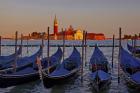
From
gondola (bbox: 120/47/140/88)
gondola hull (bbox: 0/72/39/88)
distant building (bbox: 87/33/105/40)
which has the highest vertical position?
distant building (bbox: 87/33/105/40)

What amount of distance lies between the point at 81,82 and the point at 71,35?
88.4 m

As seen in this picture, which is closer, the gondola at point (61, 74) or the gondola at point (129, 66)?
the gondola at point (61, 74)

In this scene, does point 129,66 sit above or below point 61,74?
above

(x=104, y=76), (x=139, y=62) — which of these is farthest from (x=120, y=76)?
(x=104, y=76)

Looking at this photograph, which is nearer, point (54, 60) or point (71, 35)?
point (54, 60)

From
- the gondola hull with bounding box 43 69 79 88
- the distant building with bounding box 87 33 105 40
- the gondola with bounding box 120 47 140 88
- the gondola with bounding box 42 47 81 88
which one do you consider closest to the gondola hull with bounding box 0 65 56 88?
the gondola with bounding box 42 47 81 88

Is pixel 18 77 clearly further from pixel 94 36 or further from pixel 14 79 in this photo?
pixel 94 36

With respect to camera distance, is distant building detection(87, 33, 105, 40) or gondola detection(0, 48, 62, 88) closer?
gondola detection(0, 48, 62, 88)

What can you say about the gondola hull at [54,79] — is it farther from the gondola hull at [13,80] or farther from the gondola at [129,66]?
the gondola at [129,66]

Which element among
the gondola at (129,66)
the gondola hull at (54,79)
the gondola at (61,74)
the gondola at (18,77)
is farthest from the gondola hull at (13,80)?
the gondola at (129,66)

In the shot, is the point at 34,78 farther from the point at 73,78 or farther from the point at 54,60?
the point at 54,60

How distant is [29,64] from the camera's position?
747 inches

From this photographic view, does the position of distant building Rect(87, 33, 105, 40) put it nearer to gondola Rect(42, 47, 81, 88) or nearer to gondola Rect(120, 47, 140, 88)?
gondola Rect(42, 47, 81, 88)

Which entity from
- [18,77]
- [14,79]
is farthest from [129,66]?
[14,79]
